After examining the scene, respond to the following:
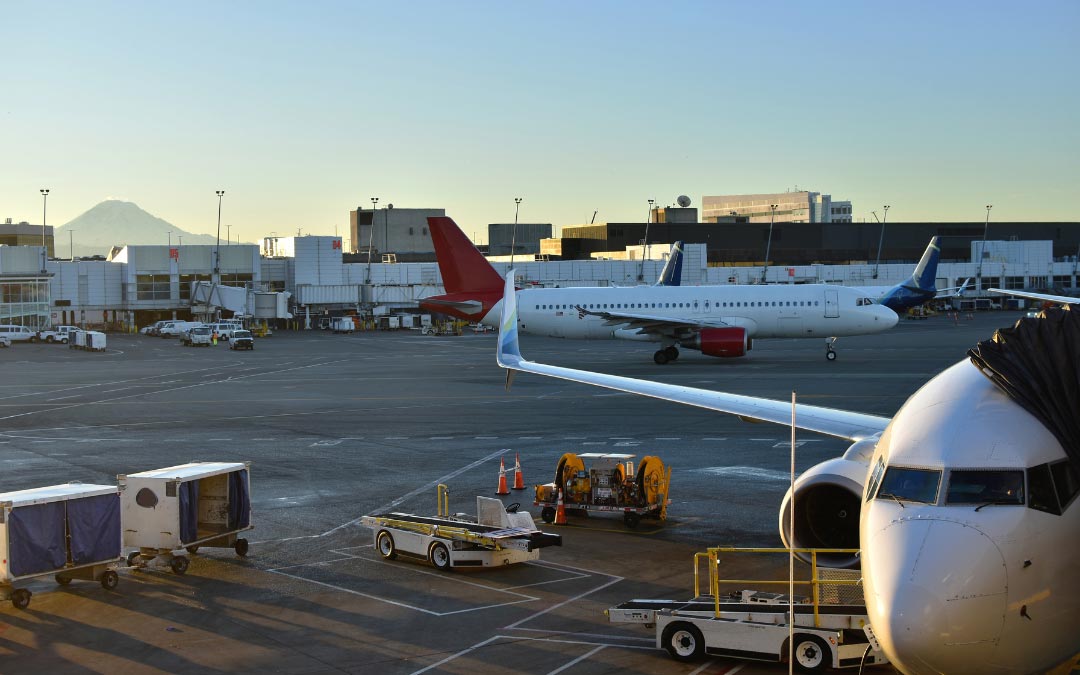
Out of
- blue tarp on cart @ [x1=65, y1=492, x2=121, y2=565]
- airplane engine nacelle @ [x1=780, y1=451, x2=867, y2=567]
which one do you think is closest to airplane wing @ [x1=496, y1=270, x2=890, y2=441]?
airplane engine nacelle @ [x1=780, y1=451, x2=867, y2=567]

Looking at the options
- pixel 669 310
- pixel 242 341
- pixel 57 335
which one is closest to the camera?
pixel 669 310

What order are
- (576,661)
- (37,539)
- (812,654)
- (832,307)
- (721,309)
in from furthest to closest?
(721,309)
(832,307)
(37,539)
(576,661)
(812,654)

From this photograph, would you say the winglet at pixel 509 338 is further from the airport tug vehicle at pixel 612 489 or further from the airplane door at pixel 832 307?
the airplane door at pixel 832 307

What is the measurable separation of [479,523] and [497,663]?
272 inches

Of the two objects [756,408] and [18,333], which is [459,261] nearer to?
[756,408]

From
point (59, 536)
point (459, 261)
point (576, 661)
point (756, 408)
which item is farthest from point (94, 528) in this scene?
point (459, 261)

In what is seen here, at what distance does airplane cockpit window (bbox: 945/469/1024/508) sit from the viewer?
37.6ft

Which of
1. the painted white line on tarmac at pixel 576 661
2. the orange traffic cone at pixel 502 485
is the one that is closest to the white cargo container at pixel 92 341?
the orange traffic cone at pixel 502 485

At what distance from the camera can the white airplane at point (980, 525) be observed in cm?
1069

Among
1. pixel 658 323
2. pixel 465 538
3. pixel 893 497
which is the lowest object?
pixel 465 538

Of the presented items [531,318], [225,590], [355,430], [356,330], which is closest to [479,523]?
[225,590]

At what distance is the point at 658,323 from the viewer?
64562 millimetres

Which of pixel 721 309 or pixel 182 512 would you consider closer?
pixel 182 512

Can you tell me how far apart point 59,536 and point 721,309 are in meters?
50.1
